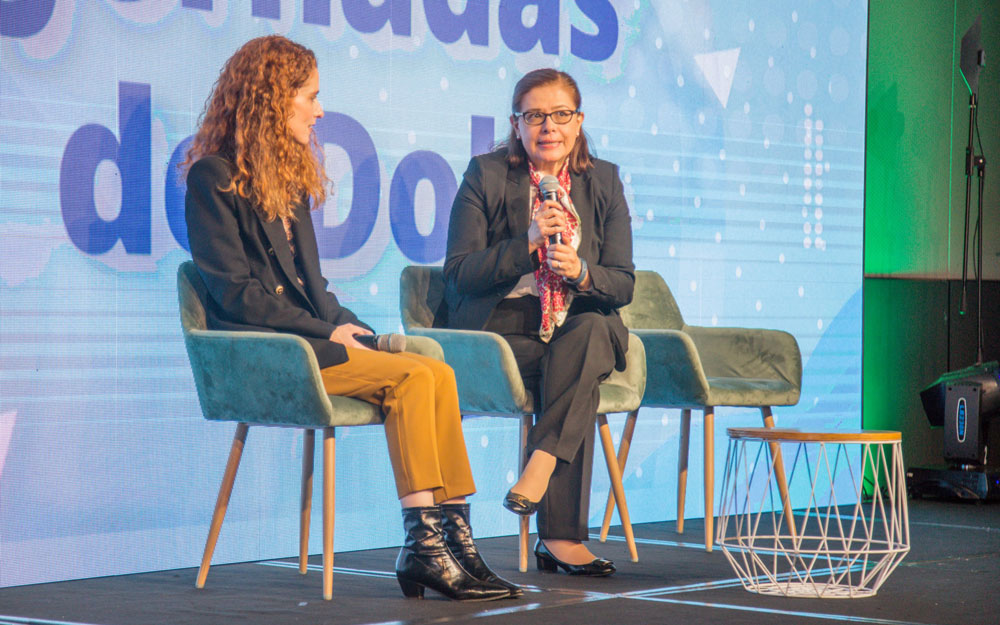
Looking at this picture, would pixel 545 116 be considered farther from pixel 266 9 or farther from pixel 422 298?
pixel 266 9

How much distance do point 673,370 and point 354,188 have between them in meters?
1.07

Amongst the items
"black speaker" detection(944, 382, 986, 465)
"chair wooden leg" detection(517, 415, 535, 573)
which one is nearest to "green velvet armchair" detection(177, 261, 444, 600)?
"chair wooden leg" detection(517, 415, 535, 573)

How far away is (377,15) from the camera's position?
3848 millimetres

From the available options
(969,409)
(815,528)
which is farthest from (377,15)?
(969,409)

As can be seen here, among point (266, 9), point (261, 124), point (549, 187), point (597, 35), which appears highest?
point (597, 35)

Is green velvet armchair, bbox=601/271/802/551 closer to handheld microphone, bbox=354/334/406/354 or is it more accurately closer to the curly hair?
handheld microphone, bbox=354/334/406/354

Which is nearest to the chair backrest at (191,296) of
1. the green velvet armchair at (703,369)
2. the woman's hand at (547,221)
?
the woman's hand at (547,221)

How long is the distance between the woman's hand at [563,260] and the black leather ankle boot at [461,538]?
26.3 inches

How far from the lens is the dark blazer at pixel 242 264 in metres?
2.96

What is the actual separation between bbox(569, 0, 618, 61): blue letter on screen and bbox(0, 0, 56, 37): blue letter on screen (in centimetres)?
177

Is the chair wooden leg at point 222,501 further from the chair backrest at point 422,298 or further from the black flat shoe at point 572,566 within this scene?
the black flat shoe at point 572,566

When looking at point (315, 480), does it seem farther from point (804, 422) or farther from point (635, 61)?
point (804, 422)

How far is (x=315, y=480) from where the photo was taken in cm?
383

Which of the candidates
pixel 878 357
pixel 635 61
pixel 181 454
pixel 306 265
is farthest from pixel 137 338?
pixel 878 357
